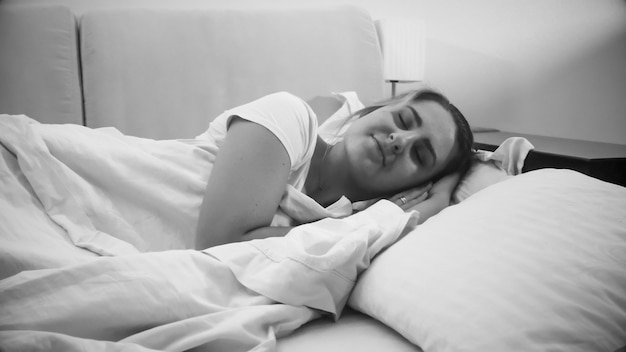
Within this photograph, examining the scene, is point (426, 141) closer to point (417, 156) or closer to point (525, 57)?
point (417, 156)

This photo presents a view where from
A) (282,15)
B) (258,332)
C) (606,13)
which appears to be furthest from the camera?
(606,13)

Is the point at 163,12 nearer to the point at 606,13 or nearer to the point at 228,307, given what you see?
the point at 228,307

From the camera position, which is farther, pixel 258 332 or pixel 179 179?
pixel 179 179

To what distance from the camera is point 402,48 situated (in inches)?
80.8

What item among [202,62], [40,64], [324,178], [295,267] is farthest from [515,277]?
[40,64]

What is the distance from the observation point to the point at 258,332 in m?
0.59

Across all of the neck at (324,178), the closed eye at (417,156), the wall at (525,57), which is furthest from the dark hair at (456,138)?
the wall at (525,57)

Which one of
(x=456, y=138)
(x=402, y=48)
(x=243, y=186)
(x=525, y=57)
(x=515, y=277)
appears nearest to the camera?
(x=515, y=277)

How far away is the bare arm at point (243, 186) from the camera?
34.4 inches

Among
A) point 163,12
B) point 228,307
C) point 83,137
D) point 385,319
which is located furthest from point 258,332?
point 163,12

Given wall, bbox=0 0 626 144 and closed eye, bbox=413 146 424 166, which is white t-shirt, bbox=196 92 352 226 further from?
wall, bbox=0 0 626 144

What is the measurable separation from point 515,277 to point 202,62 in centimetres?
142

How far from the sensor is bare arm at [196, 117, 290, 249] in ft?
2.86

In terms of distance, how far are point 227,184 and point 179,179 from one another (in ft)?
0.55
